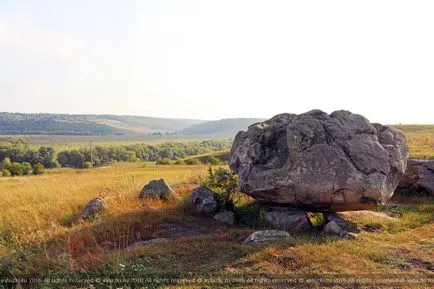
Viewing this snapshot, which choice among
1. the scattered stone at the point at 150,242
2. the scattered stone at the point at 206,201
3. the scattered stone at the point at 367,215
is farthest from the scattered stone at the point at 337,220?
the scattered stone at the point at 150,242

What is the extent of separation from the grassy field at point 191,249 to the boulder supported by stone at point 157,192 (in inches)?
35.4

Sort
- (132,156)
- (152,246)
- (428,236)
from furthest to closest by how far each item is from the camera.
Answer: (132,156), (428,236), (152,246)

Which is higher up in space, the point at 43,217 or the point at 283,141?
the point at 283,141

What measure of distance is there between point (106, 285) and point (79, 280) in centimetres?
77

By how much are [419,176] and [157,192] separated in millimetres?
11734

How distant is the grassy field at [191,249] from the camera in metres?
8.45

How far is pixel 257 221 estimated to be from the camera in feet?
42.9

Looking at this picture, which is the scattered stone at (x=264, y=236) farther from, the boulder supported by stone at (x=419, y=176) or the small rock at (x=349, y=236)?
the boulder supported by stone at (x=419, y=176)

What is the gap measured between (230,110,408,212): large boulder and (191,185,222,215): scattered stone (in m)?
1.16

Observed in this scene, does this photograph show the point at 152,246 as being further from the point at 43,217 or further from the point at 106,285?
the point at 43,217

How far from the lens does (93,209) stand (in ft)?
46.0

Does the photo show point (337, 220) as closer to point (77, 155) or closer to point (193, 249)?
point (193, 249)

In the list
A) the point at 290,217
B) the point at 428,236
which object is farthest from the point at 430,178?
the point at 290,217

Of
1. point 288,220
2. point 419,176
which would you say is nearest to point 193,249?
point 288,220
